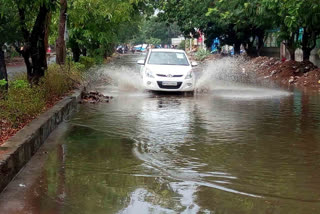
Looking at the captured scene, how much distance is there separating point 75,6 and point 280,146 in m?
13.2

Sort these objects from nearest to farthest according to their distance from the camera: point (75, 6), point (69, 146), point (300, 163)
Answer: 1. point (300, 163)
2. point (69, 146)
3. point (75, 6)

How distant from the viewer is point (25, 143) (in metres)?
6.13

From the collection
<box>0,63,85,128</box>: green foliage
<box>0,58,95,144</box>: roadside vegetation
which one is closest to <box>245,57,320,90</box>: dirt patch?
<box>0,63,85,128</box>: green foliage

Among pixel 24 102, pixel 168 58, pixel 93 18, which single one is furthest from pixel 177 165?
pixel 93 18

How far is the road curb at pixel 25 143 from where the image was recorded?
5211mm

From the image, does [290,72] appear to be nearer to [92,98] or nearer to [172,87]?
[172,87]

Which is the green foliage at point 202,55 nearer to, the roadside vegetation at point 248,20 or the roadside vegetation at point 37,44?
the roadside vegetation at point 248,20

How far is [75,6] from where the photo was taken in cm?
1853

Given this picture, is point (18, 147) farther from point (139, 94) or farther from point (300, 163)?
point (139, 94)

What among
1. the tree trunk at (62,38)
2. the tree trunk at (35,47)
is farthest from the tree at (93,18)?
the tree trunk at (35,47)

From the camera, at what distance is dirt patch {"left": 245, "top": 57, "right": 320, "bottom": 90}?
19.4 metres

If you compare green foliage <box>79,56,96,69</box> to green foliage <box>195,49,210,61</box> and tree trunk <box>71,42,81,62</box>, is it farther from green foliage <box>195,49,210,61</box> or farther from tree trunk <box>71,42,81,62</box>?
green foliage <box>195,49,210,61</box>

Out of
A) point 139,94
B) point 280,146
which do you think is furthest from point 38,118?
point 139,94

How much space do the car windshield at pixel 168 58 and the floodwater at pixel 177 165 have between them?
4961 millimetres
